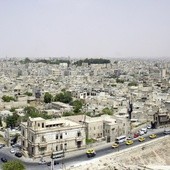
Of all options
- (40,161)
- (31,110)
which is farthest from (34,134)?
(31,110)

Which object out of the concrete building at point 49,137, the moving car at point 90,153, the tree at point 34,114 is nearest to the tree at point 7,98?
the tree at point 34,114

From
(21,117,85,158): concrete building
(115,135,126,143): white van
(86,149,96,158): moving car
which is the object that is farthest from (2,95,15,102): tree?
(86,149,96,158): moving car

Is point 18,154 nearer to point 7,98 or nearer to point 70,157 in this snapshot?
point 70,157

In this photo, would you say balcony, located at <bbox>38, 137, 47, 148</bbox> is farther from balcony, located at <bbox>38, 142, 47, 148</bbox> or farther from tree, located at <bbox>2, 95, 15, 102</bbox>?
tree, located at <bbox>2, 95, 15, 102</bbox>


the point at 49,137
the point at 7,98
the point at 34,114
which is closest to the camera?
the point at 49,137

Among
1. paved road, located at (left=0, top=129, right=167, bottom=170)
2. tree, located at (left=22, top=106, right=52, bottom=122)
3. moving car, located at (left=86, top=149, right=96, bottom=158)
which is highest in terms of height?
tree, located at (left=22, top=106, right=52, bottom=122)

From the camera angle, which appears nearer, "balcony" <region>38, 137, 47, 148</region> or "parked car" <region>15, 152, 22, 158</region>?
"balcony" <region>38, 137, 47, 148</region>

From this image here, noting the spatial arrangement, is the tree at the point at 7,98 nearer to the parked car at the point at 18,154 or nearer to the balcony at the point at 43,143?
the parked car at the point at 18,154

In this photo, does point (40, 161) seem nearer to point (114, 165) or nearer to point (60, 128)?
point (60, 128)

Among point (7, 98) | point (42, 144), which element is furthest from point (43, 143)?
point (7, 98)

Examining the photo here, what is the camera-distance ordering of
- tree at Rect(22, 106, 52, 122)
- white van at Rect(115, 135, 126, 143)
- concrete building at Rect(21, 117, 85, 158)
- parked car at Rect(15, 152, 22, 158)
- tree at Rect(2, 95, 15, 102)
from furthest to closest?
tree at Rect(2, 95, 15, 102) → tree at Rect(22, 106, 52, 122) → white van at Rect(115, 135, 126, 143) → parked car at Rect(15, 152, 22, 158) → concrete building at Rect(21, 117, 85, 158)
